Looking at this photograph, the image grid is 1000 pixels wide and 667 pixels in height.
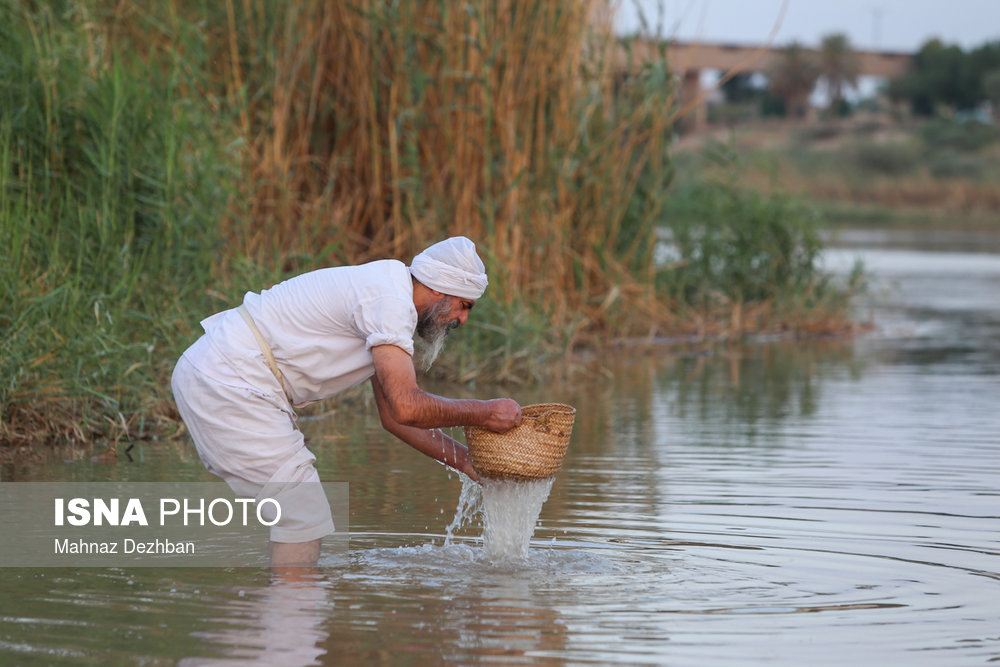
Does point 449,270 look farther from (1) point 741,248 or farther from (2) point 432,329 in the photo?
(1) point 741,248

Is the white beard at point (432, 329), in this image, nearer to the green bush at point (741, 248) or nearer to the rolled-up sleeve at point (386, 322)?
the rolled-up sleeve at point (386, 322)

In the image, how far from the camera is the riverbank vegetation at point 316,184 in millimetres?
7812

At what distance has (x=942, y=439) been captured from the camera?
838 centimetres

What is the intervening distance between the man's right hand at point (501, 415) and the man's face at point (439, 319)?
0.28 m

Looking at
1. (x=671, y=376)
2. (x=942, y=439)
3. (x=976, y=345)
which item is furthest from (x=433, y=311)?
(x=976, y=345)

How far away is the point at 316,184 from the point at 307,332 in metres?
5.52

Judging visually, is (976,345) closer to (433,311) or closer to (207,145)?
(207,145)

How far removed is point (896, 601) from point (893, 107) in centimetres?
6778

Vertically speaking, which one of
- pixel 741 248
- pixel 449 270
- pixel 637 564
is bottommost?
pixel 637 564

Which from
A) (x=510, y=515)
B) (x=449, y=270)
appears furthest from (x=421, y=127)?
(x=449, y=270)

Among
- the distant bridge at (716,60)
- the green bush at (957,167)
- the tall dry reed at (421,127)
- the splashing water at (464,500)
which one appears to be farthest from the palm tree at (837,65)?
the splashing water at (464,500)

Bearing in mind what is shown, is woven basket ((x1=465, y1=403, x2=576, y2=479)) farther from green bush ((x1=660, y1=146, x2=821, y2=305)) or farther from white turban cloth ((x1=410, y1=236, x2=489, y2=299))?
green bush ((x1=660, y1=146, x2=821, y2=305))

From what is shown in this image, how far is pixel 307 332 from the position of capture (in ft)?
16.4

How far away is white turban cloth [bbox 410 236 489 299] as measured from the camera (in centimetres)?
495
